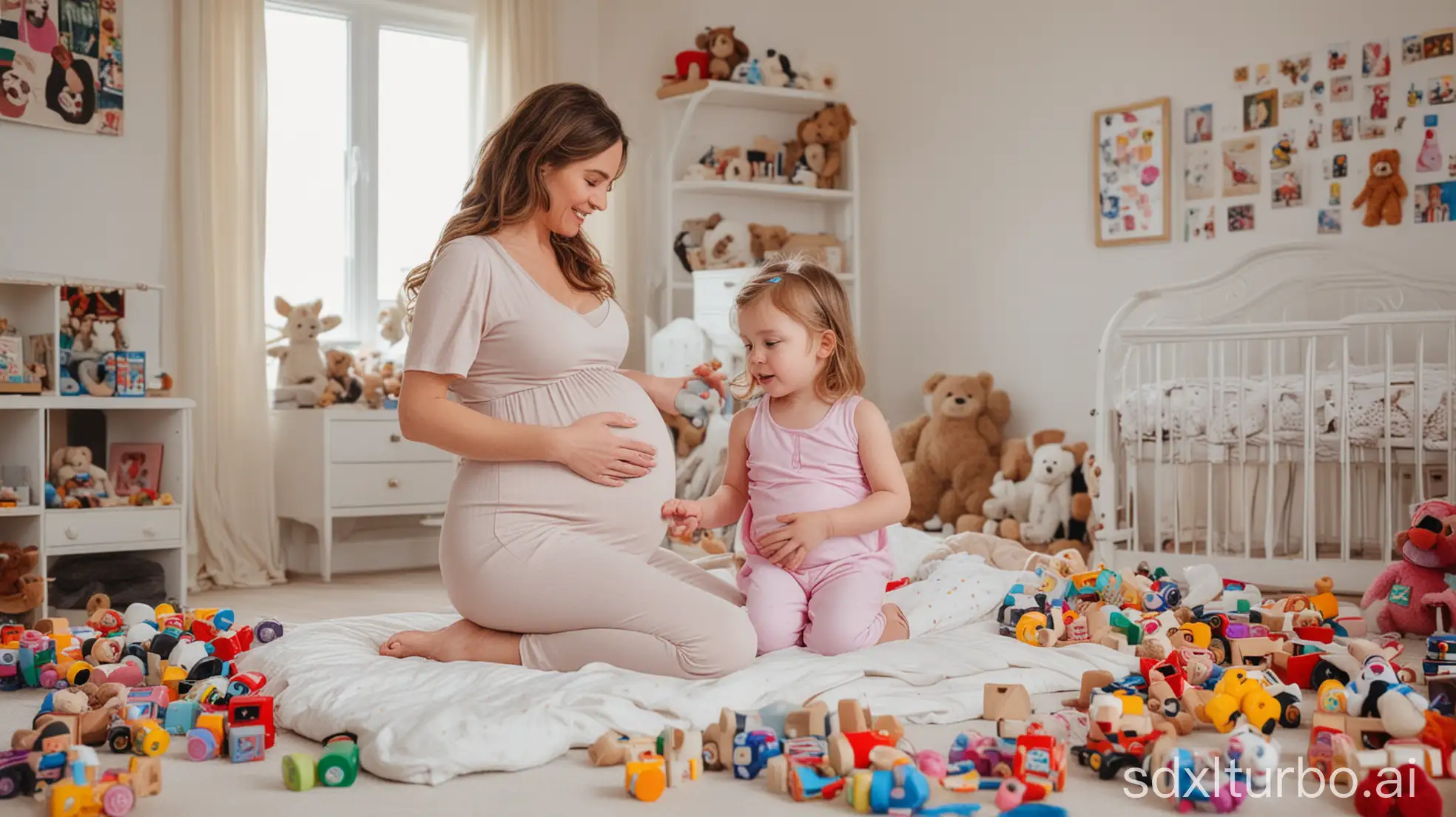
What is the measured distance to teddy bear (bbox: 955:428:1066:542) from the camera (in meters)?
3.98

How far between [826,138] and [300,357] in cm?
203

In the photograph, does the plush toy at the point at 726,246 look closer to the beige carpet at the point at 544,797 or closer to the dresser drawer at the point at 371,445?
the dresser drawer at the point at 371,445

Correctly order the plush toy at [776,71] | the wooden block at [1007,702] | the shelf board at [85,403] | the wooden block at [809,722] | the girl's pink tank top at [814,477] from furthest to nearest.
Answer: the plush toy at [776,71] < the shelf board at [85,403] < the girl's pink tank top at [814,477] < the wooden block at [1007,702] < the wooden block at [809,722]

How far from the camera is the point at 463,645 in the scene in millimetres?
1812

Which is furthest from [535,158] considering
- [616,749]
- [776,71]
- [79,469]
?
[776,71]

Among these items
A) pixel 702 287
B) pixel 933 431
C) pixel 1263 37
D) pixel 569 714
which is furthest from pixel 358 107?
pixel 569 714

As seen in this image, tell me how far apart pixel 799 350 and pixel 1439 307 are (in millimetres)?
2249

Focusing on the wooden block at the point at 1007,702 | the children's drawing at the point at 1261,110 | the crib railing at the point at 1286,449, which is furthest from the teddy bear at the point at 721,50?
the wooden block at the point at 1007,702

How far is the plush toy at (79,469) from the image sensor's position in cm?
312

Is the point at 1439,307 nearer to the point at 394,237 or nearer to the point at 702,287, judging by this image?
the point at 702,287

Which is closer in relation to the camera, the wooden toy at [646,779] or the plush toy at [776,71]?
the wooden toy at [646,779]

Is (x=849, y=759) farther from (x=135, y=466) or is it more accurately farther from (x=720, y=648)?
(x=135, y=466)

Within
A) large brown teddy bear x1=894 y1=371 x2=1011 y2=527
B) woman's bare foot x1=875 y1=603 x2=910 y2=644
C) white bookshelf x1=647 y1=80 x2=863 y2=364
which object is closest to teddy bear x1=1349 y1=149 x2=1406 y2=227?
large brown teddy bear x1=894 y1=371 x2=1011 y2=527

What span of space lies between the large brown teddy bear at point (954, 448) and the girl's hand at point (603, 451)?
2479mm
